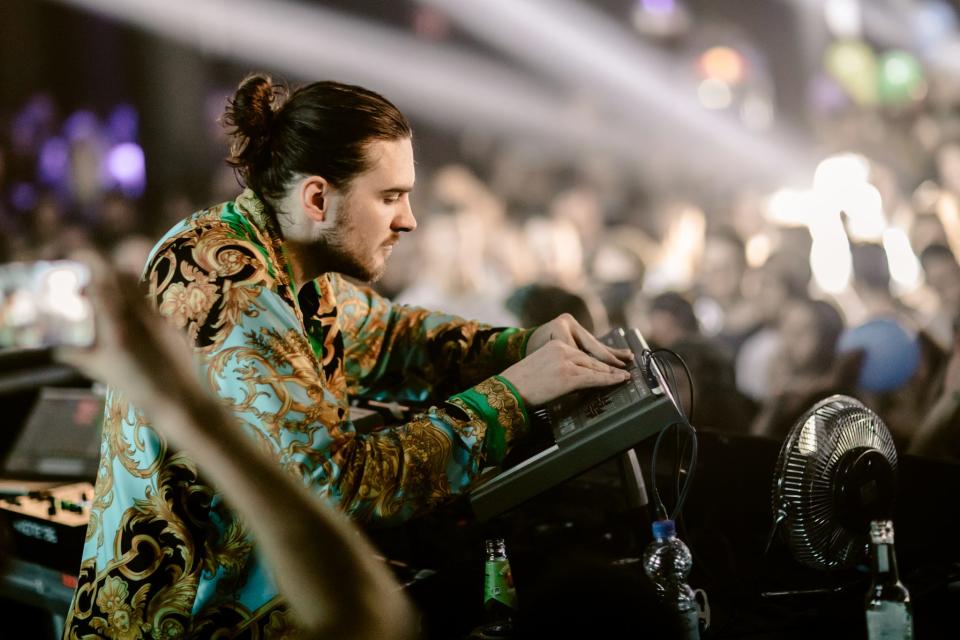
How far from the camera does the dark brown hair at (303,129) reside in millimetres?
1373

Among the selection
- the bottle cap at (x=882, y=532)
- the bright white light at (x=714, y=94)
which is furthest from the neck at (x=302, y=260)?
the bright white light at (x=714, y=94)

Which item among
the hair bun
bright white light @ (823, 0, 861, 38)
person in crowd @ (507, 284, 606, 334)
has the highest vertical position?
bright white light @ (823, 0, 861, 38)

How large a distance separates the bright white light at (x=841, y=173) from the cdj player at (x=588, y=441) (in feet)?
21.9

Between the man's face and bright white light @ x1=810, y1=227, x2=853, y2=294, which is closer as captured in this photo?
the man's face

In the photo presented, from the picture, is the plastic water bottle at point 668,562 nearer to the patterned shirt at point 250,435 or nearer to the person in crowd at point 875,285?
the patterned shirt at point 250,435

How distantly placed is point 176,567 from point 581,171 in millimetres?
7947

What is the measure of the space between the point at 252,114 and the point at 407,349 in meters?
0.55

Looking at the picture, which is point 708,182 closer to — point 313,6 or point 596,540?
point 313,6

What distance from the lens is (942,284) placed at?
416 cm

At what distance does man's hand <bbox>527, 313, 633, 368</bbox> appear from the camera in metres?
1.43

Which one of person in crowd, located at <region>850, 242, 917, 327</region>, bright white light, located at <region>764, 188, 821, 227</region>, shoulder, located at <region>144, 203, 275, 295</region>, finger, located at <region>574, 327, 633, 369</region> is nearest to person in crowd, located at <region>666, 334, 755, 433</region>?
person in crowd, located at <region>850, 242, 917, 327</region>

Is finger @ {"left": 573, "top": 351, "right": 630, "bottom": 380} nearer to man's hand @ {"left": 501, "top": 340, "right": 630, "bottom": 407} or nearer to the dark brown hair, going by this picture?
man's hand @ {"left": 501, "top": 340, "right": 630, "bottom": 407}

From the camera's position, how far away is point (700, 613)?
1395 mm

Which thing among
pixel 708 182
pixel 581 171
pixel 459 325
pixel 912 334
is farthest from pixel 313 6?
pixel 459 325
